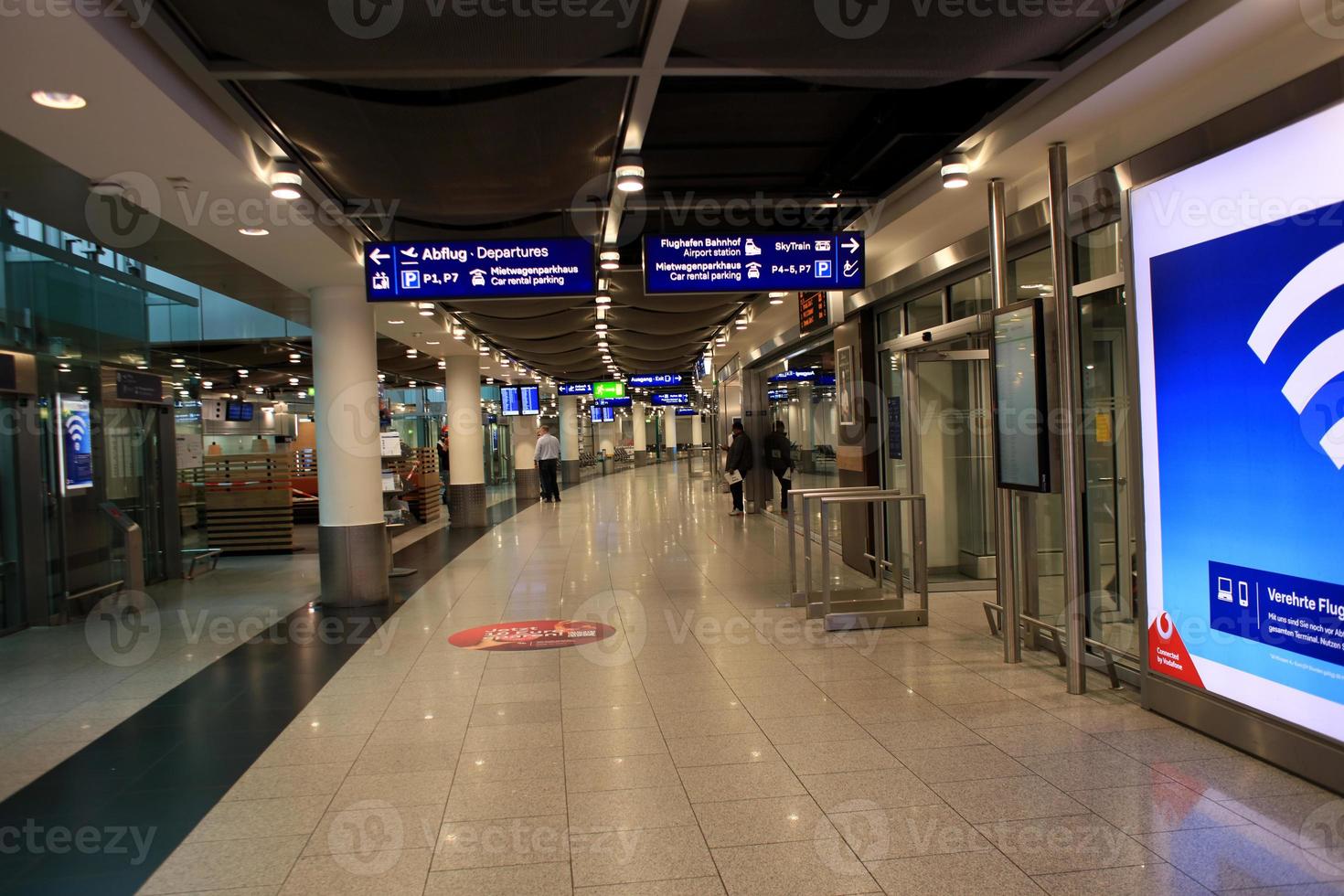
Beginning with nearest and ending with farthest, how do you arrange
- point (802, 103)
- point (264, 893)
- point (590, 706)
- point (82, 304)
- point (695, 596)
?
point (264, 893) < point (590, 706) < point (802, 103) < point (695, 596) < point (82, 304)

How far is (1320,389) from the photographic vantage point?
3.32 m

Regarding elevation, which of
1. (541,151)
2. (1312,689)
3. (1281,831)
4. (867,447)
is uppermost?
(541,151)

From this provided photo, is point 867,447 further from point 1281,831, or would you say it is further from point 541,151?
point 1281,831

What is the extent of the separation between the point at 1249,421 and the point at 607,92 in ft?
11.0

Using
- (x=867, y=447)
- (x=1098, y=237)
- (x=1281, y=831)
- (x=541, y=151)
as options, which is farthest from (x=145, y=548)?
(x=1281, y=831)

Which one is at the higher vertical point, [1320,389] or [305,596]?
[1320,389]

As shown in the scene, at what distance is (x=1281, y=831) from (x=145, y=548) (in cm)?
1032

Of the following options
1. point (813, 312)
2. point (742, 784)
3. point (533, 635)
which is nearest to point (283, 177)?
point (533, 635)

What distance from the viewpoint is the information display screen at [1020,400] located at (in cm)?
476

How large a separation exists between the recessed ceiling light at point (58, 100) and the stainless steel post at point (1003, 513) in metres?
4.77

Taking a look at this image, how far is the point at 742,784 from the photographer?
3.60 m

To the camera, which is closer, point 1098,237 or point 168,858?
point 168,858

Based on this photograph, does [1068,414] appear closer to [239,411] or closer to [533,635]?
[533,635]

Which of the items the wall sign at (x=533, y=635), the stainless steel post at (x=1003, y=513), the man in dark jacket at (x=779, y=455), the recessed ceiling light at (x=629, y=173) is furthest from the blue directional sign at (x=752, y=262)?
the man in dark jacket at (x=779, y=455)
